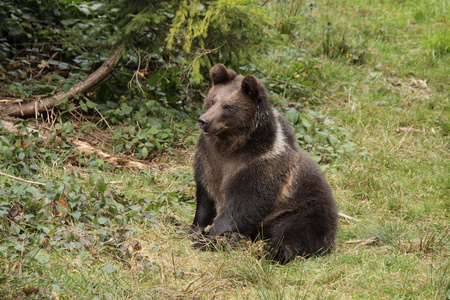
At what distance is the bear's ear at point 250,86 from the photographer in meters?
4.54

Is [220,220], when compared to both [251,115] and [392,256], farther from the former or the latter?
[392,256]

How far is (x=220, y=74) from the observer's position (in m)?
4.85

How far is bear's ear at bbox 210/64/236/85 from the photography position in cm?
483

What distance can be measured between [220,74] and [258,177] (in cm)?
106

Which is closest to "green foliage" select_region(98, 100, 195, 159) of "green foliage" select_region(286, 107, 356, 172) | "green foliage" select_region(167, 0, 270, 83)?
"green foliage" select_region(167, 0, 270, 83)

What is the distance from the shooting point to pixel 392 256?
4395 millimetres

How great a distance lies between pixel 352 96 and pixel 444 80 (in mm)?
1948

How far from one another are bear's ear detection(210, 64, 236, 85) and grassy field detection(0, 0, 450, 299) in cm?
152

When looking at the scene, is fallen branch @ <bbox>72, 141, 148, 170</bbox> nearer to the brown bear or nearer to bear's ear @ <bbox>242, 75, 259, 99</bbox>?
the brown bear

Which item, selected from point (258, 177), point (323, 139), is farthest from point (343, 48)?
point (258, 177)

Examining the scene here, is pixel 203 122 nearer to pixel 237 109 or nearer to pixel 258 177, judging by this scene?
pixel 237 109

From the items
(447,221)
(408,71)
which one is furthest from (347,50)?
(447,221)

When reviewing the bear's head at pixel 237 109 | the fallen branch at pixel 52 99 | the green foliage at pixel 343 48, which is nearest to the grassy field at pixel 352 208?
the green foliage at pixel 343 48

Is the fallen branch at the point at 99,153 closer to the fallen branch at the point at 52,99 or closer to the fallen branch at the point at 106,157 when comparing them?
the fallen branch at the point at 106,157
